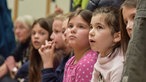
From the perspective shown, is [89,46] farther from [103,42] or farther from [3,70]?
[3,70]

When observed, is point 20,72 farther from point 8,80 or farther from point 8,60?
point 8,60

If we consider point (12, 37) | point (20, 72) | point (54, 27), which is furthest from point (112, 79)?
point (12, 37)

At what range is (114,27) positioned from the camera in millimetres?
1688

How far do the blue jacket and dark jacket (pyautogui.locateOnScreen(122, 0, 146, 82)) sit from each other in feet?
11.7

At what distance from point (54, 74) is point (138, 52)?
1439 mm

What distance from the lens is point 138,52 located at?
0.88 m

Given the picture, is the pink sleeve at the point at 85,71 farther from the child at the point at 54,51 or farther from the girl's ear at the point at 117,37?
the child at the point at 54,51

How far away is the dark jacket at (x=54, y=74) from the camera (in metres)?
2.27

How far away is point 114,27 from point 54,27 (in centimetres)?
84

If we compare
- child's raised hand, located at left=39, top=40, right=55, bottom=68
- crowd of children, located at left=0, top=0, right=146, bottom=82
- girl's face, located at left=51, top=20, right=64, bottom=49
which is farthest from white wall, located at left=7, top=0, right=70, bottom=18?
child's raised hand, located at left=39, top=40, right=55, bottom=68

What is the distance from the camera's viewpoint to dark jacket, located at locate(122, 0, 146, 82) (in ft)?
2.86

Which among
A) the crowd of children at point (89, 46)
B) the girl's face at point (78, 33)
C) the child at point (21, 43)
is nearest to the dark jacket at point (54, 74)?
the crowd of children at point (89, 46)

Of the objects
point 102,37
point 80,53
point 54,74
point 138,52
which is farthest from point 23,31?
point 138,52

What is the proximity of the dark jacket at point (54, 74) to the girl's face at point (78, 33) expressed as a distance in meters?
0.38
